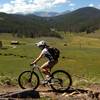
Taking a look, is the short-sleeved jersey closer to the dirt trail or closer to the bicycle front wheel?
the bicycle front wheel

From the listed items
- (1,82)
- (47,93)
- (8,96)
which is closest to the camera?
(8,96)

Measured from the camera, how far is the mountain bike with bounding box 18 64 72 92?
1314cm

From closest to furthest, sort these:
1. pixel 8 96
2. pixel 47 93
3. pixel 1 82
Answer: pixel 8 96 → pixel 47 93 → pixel 1 82

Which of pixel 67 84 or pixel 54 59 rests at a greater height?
pixel 54 59

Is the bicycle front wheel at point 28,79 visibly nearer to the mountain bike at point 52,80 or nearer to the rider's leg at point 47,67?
the mountain bike at point 52,80

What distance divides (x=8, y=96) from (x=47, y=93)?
1818 millimetres

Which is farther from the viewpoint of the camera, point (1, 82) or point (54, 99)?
point (1, 82)

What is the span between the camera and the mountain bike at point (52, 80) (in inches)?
517

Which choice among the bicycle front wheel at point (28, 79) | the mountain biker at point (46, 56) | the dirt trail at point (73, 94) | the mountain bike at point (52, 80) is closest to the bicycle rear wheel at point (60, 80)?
the mountain bike at point (52, 80)

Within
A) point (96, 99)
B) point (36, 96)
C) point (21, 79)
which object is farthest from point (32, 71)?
point (96, 99)

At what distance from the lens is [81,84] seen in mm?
15211

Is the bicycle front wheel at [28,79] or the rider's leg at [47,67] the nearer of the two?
the rider's leg at [47,67]

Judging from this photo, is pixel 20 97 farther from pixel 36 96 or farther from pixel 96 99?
pixel 96 99

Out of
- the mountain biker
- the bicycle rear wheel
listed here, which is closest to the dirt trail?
the bicycle rear wheel
